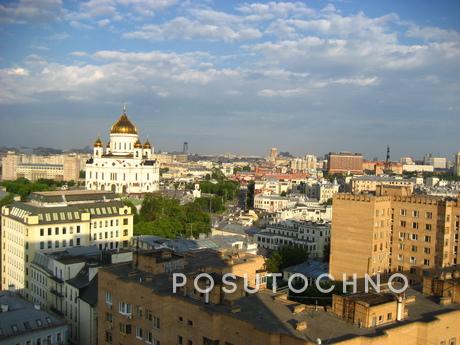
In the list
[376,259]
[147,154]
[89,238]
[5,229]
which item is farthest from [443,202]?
[147,154]

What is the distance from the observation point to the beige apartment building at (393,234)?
41250mm

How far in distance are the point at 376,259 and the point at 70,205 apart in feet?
96.3

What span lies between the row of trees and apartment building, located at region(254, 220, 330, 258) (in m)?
7.81

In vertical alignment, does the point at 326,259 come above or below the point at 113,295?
below

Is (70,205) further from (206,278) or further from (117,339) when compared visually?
(206,278)

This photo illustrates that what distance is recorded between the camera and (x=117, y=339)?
79.7 ft

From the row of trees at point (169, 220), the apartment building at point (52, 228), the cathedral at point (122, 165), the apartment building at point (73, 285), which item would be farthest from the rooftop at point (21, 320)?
the cathedral at point (122, 165)

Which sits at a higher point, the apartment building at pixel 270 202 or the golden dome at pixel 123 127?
the golden dome at pixel 123 127

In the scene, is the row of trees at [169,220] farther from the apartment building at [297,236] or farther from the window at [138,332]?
the window at [138,332]

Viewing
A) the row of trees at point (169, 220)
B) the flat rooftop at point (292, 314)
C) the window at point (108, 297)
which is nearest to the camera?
the flat rooftop at point (292, 314)

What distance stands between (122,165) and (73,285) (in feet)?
248

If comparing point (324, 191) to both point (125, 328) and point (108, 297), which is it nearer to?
point (108, 297)

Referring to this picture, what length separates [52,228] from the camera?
46812 millimetres

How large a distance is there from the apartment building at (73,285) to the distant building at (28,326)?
7.33ft
